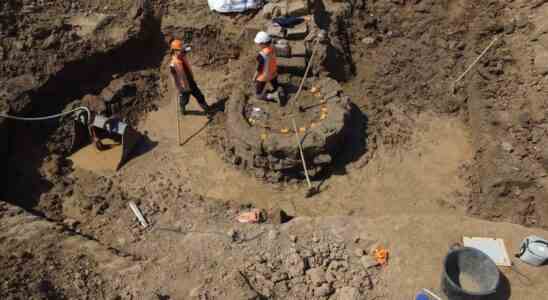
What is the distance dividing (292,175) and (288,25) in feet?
10.6

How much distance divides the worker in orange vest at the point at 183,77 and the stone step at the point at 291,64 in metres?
1.67

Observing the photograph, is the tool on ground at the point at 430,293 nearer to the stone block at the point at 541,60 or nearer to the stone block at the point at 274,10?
the stone block at the point at 541,60

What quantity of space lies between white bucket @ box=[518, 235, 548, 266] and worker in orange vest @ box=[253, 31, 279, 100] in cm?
470

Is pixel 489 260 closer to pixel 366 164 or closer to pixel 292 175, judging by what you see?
pixel 366 164

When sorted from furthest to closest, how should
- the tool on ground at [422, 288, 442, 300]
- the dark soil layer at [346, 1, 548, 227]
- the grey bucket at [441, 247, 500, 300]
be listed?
the dark soil layer at [346, 1, 548, 227] → the tool on ground at [422, 288, 442, 300] → the grey bucket at [441, 247, 500, 300]

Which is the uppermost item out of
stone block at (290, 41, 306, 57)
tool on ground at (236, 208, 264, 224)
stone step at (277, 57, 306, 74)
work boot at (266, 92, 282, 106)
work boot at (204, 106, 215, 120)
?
stone block at (290, 41, 306, 57)

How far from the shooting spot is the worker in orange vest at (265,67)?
7.26 m

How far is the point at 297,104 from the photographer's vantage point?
7.75 m

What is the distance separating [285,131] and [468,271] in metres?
3.60

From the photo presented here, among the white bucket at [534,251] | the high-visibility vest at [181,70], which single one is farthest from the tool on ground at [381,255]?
the high-visibility vest at [181,70]

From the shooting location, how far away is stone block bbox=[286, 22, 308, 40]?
27.3 ft

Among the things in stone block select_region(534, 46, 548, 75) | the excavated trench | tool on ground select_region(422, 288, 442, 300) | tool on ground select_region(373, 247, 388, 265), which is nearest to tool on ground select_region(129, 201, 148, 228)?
the excavated trench

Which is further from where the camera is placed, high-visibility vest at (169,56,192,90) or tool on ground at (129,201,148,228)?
high-visibility vest at (169,56,192,90)

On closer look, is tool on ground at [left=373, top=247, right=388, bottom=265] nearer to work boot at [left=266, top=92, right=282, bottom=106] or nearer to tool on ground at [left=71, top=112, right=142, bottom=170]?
work boot at [left=266, top=92, right=282, bottom=106]
